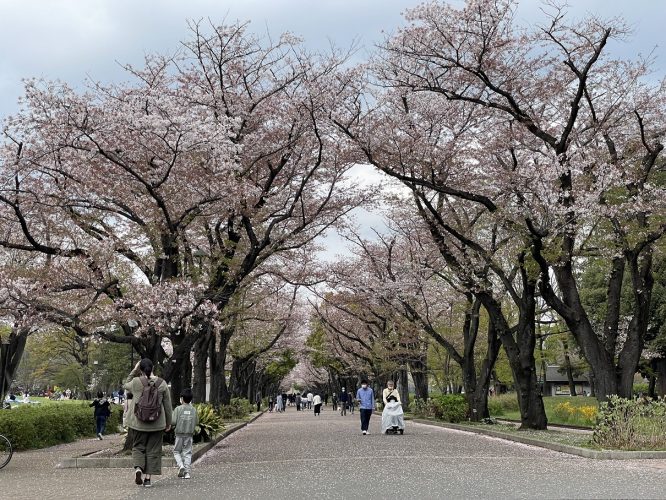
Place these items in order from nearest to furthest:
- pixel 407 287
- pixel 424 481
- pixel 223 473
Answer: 1. pixel 424 481
2. pixel 223 473
3. pixel 407 287

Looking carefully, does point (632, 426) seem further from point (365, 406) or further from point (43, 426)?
point (43, 426)

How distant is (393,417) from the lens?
2002 centimetres

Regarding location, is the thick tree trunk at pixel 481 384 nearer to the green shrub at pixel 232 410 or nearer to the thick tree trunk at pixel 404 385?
the green shrub at pixel 232 410

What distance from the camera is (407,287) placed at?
79.0 ft

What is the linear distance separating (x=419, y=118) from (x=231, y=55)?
215 inches

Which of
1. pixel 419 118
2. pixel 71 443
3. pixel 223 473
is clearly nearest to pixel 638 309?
pixel 419 118

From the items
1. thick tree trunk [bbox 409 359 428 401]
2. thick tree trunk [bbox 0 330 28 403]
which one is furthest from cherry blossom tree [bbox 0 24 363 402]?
thick tree trunk [bbox 409 359 428 401]

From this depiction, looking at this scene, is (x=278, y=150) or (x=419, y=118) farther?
(x=419, y=118)

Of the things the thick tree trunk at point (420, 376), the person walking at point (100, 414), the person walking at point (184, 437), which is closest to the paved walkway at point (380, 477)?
the person walking at point (184, 437)

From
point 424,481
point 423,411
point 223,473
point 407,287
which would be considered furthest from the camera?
point 423,411

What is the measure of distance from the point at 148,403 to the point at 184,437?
1400mm

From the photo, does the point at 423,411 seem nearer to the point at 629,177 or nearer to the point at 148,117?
the point at 629,177

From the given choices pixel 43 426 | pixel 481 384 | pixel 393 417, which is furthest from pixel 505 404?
pixel 43 426

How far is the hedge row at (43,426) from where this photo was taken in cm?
1644
